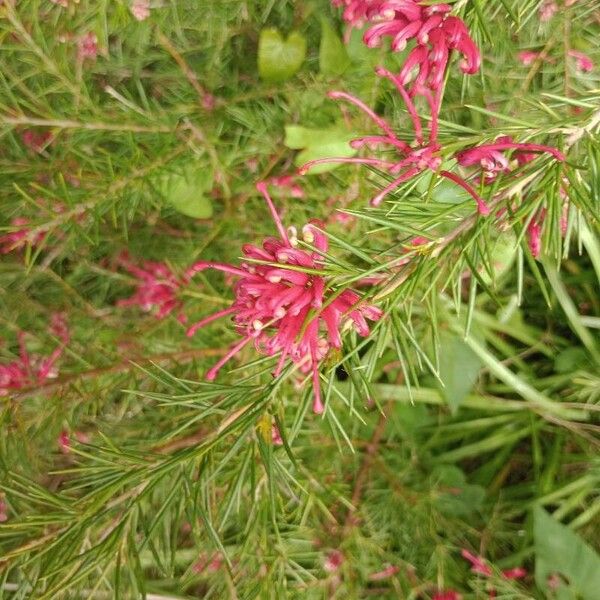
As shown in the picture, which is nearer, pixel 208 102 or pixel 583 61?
pixel 583 61

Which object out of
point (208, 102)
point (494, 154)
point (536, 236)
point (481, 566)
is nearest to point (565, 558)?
point (481, 566)

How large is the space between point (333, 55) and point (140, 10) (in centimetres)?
26

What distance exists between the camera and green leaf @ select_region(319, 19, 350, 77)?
83cm

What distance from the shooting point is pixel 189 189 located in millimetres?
886

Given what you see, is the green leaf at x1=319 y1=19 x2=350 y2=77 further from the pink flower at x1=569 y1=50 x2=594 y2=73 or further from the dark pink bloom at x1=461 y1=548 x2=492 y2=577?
the dark pink bloom at x1=461 y1=548 x2=492 y2=577

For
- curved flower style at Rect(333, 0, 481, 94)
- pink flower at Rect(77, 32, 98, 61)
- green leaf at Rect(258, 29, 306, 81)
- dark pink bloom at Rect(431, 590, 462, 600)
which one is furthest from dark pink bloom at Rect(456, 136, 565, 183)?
dark pink bloom at Rect(431, 590, 462, 600)

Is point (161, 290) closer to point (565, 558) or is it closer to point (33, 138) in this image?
point (33, 138)

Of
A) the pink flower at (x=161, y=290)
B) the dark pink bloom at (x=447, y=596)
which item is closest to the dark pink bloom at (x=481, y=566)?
the dark pink bloom at (x=447, y=596)

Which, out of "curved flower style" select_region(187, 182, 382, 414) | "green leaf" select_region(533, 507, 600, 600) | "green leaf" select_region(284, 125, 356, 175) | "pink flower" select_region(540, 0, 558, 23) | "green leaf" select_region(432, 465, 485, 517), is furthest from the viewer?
"green leaf" select_region(432, 465, 485, 517)

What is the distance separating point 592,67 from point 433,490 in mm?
688

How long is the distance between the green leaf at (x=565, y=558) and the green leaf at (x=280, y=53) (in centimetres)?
77

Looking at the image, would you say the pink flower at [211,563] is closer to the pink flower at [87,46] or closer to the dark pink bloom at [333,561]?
the dark pink bloom at [333,561]

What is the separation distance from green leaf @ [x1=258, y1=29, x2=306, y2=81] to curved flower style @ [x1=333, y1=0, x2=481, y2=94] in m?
0.40

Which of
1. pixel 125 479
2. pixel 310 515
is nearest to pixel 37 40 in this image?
pixel 125 479
